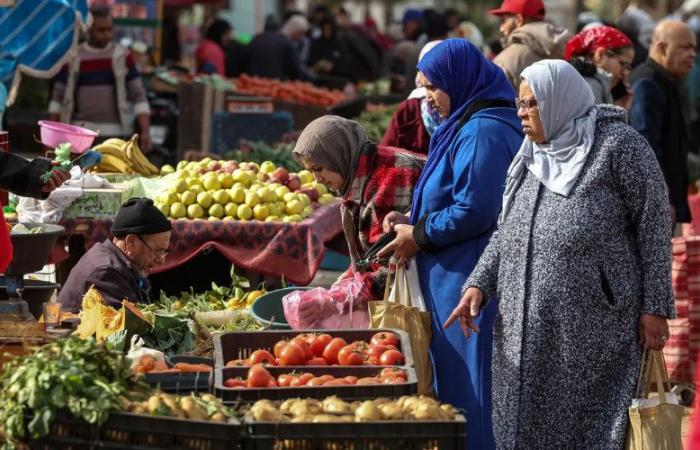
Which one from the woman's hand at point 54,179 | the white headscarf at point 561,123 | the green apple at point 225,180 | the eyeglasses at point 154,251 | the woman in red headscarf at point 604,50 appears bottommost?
the eyeglasses at point 154,251

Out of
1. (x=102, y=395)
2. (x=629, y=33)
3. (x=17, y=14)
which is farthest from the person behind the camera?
(x=629, y=33)

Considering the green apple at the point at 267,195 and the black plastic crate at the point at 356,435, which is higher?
the green apple at the point at 267,195

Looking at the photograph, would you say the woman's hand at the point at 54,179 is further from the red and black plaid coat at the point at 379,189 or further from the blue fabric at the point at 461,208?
the blue fabric at the point at 461,208

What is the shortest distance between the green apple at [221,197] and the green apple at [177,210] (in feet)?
0.68

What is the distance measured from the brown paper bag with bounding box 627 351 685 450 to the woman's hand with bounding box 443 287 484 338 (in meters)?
0.61

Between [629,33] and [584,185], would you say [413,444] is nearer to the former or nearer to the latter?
[584,185]

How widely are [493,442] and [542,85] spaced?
4.64 feet

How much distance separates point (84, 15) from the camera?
9945 mm

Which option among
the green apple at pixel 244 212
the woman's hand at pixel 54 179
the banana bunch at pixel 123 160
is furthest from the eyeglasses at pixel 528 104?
the banana bunch at pixel 123 160

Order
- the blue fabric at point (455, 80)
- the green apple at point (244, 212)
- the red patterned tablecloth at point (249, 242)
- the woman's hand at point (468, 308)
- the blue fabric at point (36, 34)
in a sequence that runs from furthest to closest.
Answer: the blue fabric at point (36, 34), the green apple at point (244, 212), the red patterned tablecloth at point (249, 242), the blue fabric at point (455, 80), the woman's hand at point (468, 308)

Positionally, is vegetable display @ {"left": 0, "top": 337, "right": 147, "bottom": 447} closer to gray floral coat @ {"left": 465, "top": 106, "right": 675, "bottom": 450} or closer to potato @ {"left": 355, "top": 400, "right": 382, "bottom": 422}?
potato @ {"left": 355, "top": 400, "right": 382, "bottom": 422}

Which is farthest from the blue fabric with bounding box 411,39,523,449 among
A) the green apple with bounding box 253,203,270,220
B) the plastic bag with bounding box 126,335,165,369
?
the green apple with bounding box 253,203,270,220

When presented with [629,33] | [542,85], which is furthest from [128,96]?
[542,85]

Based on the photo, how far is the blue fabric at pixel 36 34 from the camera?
31.2 ft
